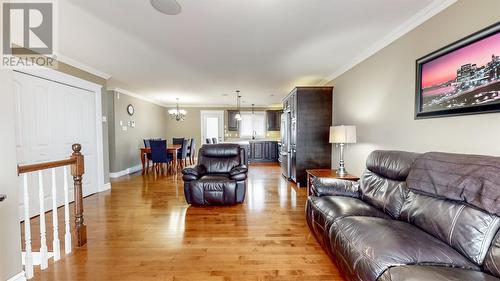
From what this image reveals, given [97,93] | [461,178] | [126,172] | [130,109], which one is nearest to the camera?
[461,178]

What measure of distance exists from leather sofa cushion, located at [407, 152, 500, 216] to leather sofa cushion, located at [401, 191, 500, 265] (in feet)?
0.18

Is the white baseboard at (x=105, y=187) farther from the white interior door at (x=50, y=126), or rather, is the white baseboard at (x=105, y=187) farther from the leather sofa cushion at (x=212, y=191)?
the leather sofa cushion at (x=212, y=191)

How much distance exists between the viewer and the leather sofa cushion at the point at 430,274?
3.58 ft

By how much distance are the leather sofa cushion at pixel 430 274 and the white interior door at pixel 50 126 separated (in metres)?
3.90

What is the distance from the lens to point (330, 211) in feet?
6.70

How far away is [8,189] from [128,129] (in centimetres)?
510

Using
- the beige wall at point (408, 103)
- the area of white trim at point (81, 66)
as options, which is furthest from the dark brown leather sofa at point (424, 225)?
the area of white trim at point (81, 66)

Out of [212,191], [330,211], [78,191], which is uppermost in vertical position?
[78,191]

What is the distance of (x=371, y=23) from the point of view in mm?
2525

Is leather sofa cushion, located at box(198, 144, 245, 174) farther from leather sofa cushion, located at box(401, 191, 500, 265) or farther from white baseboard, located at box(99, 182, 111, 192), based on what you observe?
leather sofa cushion, located at box(401, 191, 500, 265)

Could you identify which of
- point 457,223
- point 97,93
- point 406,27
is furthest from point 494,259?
point 97,93

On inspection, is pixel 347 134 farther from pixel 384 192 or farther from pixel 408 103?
pixel 384 192

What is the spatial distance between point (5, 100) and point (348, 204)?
2.94 m

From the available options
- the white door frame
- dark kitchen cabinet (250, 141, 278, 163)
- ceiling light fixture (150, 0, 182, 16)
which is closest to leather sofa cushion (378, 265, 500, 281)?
ceiling light fixture (150, 0, 182, 16)
